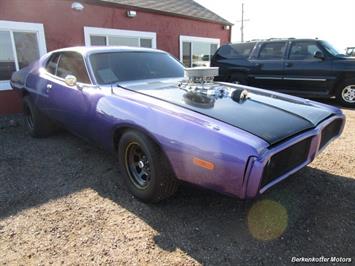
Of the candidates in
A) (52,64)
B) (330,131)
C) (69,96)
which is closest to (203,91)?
(330,131)

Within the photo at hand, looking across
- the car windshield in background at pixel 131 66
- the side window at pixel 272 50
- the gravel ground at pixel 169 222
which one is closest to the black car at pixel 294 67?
the side window at pixel 272 50

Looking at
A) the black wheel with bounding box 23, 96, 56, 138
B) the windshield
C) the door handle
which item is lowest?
the black wheel with bounding box 23, 96, 56, 138

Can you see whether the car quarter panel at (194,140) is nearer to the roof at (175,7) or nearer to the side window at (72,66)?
the side window at (72,66)

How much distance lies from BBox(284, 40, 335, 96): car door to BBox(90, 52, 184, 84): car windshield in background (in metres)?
5.15

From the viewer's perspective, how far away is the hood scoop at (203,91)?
2.80 meters

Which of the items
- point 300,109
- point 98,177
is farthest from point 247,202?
point 98,177

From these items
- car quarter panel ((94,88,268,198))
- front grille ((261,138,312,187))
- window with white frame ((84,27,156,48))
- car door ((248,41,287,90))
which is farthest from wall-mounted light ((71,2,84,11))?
front grille ((261,138,312,187))

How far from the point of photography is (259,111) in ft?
9.02

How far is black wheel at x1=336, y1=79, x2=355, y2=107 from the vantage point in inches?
304

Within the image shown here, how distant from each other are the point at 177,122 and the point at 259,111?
0.84m

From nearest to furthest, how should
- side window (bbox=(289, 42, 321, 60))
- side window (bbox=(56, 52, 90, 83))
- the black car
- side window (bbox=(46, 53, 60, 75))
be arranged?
side window (bbox=(56, 52, 90, 83)) < side window (bbox=(46, 53, 60, 75)) < the black car < side window (bbox=(289, 42, 321, 60))

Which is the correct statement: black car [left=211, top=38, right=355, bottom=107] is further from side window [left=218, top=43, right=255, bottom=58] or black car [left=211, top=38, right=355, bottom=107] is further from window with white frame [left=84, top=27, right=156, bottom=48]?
window with white frame [left=84, top=27, right=156, bottom=48]

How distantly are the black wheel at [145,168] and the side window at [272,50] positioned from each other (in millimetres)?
7068

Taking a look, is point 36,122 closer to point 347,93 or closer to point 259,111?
point 259,111
